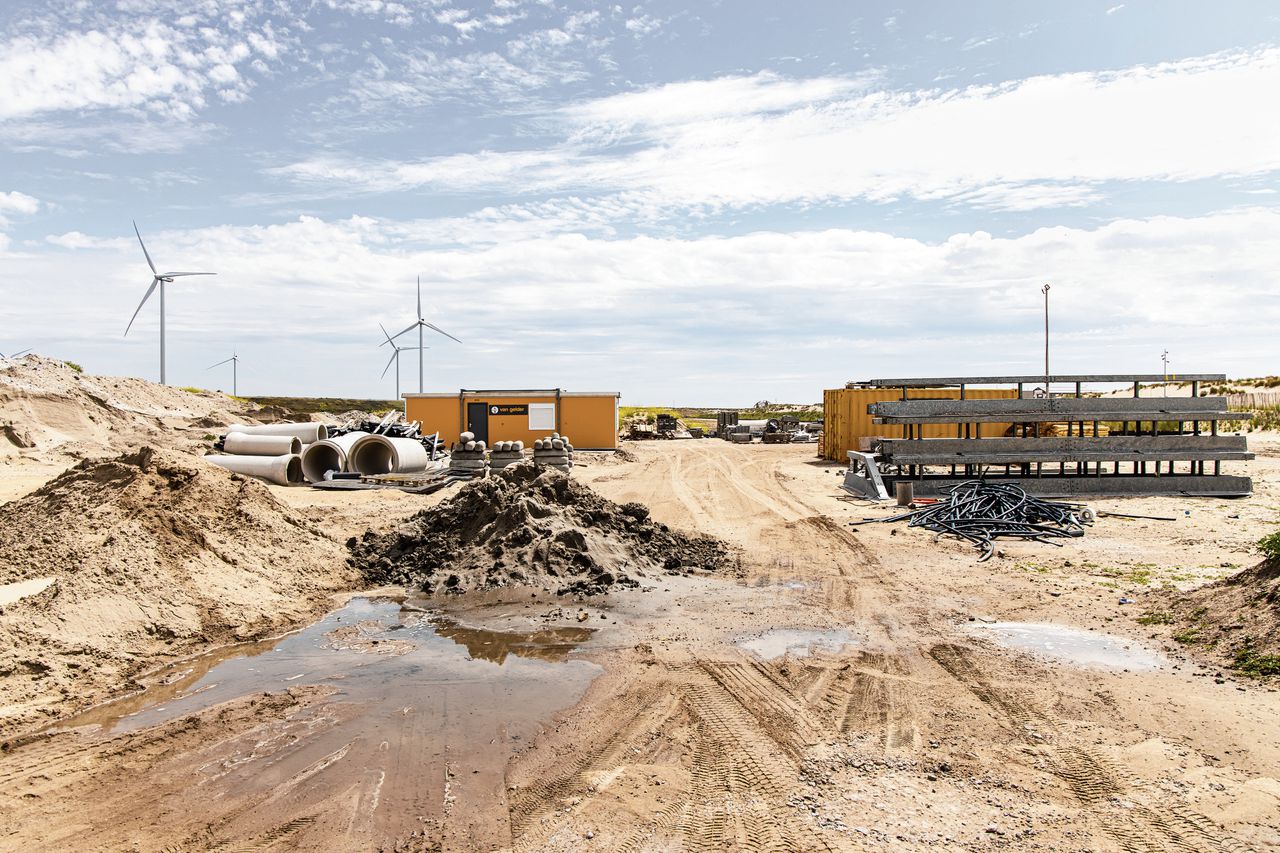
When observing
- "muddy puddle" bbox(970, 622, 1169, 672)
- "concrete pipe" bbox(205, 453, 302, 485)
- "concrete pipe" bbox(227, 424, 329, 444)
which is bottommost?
"muddy puddle" bbox(970, 622, 1169, 672)

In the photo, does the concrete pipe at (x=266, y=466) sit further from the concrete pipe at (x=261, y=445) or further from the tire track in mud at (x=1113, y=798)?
the tire track in mud at (x=1113, y=798)

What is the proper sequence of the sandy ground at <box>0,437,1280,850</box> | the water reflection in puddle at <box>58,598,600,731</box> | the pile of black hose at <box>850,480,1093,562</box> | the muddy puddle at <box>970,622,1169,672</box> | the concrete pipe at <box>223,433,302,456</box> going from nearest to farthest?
Answer: 1. the sandy ground at <box>0,437,1280,850</box>
2. the water reflection in puddle at <box>58,598,600,731</box>
3. the muddy puddle at <box>970,622,1169,672</box>
4. the pile of black hose at <box>850,480,1093,562</box>
5. the concrete pipe at <box>223,433,302,456</box>

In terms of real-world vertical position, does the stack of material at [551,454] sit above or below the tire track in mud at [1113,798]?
above

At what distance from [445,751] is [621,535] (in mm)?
7273

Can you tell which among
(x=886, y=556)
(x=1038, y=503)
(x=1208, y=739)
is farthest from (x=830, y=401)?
(x=1208, y=739)

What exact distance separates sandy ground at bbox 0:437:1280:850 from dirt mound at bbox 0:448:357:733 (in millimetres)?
1408

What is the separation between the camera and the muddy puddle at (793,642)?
816cm

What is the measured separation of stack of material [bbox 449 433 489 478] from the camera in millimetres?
25141

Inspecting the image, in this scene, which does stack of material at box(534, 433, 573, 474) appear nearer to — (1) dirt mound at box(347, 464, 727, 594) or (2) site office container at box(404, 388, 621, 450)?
(2) site office container at box(404, 388, 621, 450)

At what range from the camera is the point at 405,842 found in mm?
4547

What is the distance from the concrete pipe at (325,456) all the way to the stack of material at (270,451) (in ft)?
1.03

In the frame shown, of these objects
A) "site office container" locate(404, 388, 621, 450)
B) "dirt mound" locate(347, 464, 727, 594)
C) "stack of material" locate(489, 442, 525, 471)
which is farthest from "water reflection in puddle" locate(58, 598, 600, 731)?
"site office container" locate(404, 388, 621, 450)

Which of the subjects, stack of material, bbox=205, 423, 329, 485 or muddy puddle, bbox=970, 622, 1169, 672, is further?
stack of material, bbox=205, 423, 329, 485

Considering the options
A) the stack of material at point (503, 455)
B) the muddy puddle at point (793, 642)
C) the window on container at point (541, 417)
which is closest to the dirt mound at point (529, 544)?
the muddy puddle at point (793, 642)
